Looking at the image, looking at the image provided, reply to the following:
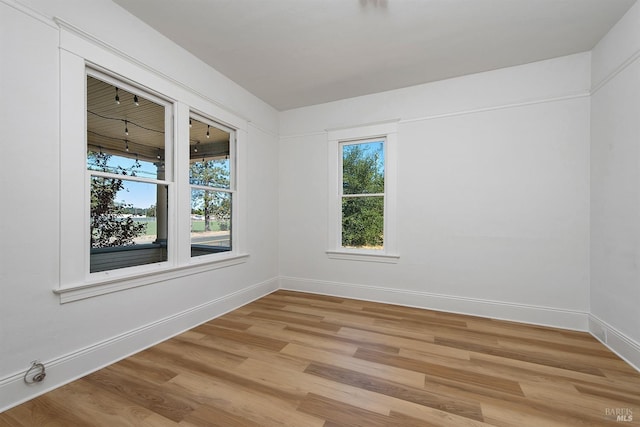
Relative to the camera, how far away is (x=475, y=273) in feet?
10.4

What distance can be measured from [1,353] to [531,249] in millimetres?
4509

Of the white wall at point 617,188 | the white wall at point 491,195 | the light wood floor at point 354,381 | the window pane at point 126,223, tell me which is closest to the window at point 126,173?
the window pane at point 126,223

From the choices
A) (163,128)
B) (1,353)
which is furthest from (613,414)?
(163,128)

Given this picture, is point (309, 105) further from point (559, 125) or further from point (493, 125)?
point (559, 125)

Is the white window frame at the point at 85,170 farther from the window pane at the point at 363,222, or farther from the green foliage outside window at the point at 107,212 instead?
the window pane at the point at 363,222

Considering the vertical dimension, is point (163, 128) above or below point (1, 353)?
above

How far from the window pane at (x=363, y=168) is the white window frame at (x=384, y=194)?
73mm

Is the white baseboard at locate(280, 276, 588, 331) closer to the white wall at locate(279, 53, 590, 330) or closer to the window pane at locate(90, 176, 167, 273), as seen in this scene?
the white wall at locate(279, 53, 590, 330)

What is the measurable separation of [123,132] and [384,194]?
302 centimetres

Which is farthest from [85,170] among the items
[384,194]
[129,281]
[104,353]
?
[384,194]

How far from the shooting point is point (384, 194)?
369 cm

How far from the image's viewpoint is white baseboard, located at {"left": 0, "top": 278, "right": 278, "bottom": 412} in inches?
64.2

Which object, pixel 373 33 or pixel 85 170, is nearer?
pixel 85 170

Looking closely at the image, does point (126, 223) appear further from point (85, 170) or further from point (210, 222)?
point (210, 222)
